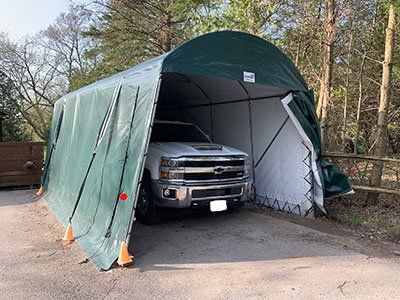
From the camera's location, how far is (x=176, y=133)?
25.2 ft

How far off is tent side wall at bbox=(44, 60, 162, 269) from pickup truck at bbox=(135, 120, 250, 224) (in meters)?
0.90

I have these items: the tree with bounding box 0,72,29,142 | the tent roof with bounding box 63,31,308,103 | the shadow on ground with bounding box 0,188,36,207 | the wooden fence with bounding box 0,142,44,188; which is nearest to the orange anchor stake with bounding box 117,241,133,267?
the tent roof with bounding box 63,31,308,103

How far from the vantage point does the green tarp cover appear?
15.7 ft

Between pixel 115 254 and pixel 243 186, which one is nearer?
pixel 115 254

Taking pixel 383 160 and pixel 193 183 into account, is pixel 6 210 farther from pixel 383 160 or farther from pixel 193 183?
pixel 383 160

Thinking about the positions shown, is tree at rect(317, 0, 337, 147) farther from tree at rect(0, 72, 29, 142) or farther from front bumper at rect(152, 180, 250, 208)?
tree at rect(0, 72, 29, 142)

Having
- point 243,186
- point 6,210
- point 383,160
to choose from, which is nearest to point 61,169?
point 6,210

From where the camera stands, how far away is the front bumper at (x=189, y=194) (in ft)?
19.0

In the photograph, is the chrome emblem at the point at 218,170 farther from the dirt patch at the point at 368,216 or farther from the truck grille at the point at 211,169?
the dirt patch at the point at 368,216

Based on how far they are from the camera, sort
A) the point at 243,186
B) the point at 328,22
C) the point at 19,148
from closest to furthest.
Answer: the point at 243,186 → the point at 328,22 → the point at 19,148

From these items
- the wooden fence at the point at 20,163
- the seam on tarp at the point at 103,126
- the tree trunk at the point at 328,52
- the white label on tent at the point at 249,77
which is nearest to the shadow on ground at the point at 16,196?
the wooden fence at the point at 20,163

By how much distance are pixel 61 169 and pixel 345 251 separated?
635 centimetres

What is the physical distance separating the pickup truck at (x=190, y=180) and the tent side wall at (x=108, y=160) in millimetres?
901

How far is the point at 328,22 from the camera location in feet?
26.8
